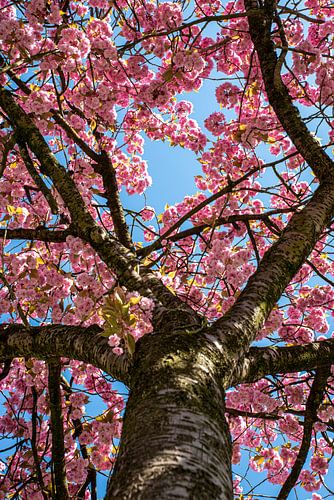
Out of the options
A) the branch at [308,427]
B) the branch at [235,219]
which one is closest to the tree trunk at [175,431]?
the branch at [308,427]

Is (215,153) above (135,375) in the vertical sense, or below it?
above

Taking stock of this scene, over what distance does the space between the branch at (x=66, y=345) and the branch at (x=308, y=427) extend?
1590mm

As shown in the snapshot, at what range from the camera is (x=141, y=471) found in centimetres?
110

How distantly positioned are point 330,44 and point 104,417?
166 inches

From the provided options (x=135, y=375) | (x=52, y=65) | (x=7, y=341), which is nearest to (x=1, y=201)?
(x=52, y=65)

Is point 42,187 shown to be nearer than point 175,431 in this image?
No

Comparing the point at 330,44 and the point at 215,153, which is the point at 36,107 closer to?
the point at 215,153

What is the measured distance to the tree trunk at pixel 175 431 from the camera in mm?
1064

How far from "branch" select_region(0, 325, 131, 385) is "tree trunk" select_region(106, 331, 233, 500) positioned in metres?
0.23

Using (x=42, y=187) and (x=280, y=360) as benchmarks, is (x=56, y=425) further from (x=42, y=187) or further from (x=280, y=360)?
(x=280, y=360)

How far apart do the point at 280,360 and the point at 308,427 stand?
41.9 inches

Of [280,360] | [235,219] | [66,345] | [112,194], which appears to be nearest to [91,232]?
[66,345]

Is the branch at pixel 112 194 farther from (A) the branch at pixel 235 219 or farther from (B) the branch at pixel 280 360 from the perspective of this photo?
(B) the branch at pixel 280 360

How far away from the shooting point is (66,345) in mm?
2279
